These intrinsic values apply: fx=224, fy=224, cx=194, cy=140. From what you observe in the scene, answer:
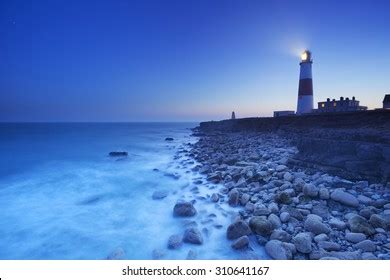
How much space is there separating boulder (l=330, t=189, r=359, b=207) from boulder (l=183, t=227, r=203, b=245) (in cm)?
246

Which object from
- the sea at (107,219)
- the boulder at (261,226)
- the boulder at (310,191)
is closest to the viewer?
the boulder at (261,226)

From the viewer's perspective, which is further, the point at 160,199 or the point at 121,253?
the point at 160,199

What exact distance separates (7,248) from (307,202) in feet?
17.4

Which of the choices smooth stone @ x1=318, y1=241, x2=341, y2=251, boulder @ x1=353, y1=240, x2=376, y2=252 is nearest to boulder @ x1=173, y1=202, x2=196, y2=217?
smooth stone @ x1=318, y1=241, x2=341, y2=251

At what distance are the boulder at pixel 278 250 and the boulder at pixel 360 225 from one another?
1.01m

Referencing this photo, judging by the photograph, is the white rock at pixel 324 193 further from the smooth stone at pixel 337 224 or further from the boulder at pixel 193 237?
the boulder at pixel 193 237

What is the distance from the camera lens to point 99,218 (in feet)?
15.8

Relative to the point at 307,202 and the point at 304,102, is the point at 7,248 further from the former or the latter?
the point at 304,102

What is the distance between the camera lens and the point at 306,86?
1805 centimetres

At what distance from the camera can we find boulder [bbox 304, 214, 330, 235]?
10.1ft

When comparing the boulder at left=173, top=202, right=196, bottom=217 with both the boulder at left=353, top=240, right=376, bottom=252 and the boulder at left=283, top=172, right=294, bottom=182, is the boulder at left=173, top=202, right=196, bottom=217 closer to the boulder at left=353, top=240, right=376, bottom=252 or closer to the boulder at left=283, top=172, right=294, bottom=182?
the boulder at left=283, top=172, right=294, bottom=182

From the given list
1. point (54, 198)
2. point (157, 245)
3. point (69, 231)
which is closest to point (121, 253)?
point (157, 245)

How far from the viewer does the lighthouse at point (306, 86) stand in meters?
18.1

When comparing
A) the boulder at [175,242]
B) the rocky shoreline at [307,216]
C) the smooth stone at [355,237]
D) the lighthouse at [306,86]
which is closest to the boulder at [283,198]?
the rocky shoreline at [307,216]
